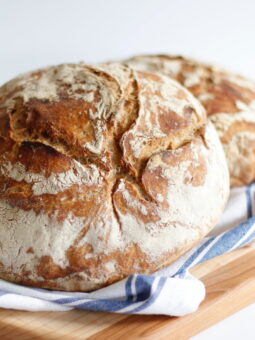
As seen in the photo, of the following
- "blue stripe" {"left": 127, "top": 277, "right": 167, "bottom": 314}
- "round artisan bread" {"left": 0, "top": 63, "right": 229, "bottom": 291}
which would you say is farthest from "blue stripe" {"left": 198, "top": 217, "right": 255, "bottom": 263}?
"blue stripe" {"left": 127, "top": 277, "right": 167, "bottom": 314}

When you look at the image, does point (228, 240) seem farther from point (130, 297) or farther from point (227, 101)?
point (227, 101)

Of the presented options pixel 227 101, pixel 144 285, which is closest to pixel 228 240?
pixel 144 285

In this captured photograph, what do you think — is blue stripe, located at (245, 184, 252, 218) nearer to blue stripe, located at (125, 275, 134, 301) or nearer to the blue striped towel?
the blue striped towel

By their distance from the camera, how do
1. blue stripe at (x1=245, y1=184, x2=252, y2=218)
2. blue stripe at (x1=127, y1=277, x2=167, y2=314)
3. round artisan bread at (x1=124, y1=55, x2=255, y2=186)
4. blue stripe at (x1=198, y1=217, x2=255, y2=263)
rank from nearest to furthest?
1. blue stripe at (x1=127, y1=277, x2=167, y2=314)
2. blue stripe at (x1=198, y1=217, x2=255, y2=263)
3. blue stripe at (x1=245, y1=184, x2=252, y2=218)
4. round artisan bread at (x1=124, y1=55, x2=255, y2=186)

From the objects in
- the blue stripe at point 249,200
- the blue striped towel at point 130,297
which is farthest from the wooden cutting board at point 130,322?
the blue stripe at point 249,200

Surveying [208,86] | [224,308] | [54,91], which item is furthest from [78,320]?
[208,86]

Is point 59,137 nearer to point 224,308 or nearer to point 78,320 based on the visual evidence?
point 78,320
